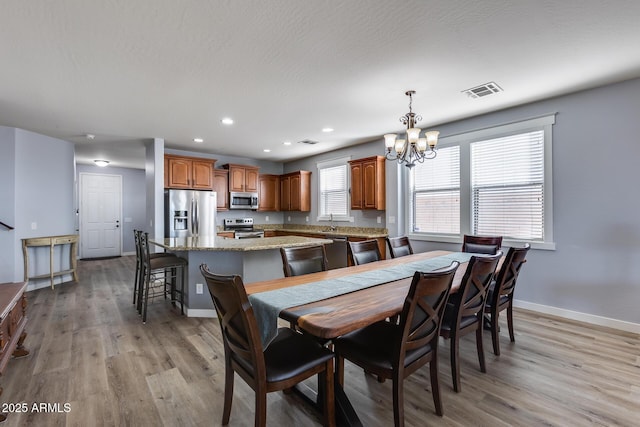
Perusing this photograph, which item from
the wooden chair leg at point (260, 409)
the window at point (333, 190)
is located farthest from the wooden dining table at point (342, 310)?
the window at point (333, 190)

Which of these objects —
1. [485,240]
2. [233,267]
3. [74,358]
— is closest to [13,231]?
[74,358]

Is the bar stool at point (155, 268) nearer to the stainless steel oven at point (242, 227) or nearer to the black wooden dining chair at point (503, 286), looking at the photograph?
the stainless steel oven at point (242, 227)

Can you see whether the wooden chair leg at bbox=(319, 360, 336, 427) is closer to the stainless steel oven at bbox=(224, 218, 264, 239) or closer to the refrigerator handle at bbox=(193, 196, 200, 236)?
the refrigerator handle at bbox=(193, 196, 200, 236)

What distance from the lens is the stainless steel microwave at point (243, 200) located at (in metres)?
6.57

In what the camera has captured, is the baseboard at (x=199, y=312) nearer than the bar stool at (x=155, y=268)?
No

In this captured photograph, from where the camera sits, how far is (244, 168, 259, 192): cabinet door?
678cm

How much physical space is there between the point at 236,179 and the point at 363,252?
439 cm

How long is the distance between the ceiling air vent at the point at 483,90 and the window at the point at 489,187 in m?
0.79

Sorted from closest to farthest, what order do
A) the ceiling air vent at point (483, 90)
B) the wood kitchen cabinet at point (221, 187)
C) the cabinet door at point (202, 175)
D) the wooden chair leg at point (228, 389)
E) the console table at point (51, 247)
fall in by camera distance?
1. the wooden chair leg at point (228, 389)
2. the ceiling air vent at point (483, 90)
3. the console table at point (51, 247)
4. the cabinet door at point (202, 175)
5. the wood kitchen cabinet at point (221, 187)

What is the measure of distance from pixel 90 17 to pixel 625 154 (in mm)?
4897

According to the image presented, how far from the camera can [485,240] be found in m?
3.61

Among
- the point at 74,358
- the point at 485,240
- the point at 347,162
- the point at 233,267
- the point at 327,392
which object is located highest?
the point at 347,162

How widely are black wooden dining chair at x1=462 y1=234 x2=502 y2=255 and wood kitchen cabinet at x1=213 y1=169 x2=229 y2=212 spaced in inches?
Answer: 192

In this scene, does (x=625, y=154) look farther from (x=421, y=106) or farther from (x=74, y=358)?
(x=74, y=358)
